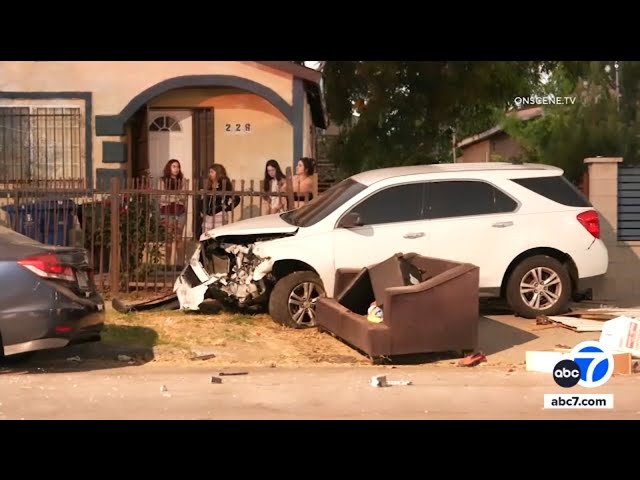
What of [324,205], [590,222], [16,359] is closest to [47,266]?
[16,359]

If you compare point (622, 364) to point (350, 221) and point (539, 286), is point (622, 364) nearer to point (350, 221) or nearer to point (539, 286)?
point (539, 286)

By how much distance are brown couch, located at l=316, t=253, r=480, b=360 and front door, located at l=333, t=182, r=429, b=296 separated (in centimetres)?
90

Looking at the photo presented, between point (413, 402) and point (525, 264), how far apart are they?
3.74 meters

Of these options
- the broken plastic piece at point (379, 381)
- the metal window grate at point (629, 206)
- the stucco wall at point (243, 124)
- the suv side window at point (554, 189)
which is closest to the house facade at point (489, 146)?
the stucco wall at point (243, 124)

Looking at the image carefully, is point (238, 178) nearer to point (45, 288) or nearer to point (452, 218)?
point (452, 218)

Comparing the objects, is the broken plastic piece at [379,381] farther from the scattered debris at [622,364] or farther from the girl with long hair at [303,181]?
the girl with long hair at [303,181]

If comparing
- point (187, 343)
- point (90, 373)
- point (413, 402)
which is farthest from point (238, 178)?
point (413, 402)

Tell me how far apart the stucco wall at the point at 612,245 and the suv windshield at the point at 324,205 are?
3618mm

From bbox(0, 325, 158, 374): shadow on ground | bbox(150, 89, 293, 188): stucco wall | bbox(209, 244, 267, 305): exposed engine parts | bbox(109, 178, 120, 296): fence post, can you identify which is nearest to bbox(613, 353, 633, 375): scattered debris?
bbox(209, 244, 267, 305): exposed engine parts

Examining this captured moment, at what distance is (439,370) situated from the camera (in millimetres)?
8938

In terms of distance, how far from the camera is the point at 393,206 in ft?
35.7

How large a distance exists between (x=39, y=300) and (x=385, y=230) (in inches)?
158

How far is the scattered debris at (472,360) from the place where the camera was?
912 cm

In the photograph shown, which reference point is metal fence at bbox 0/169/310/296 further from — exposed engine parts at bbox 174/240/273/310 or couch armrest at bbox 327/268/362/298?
couch armrest at bbox 327/268/362/298
